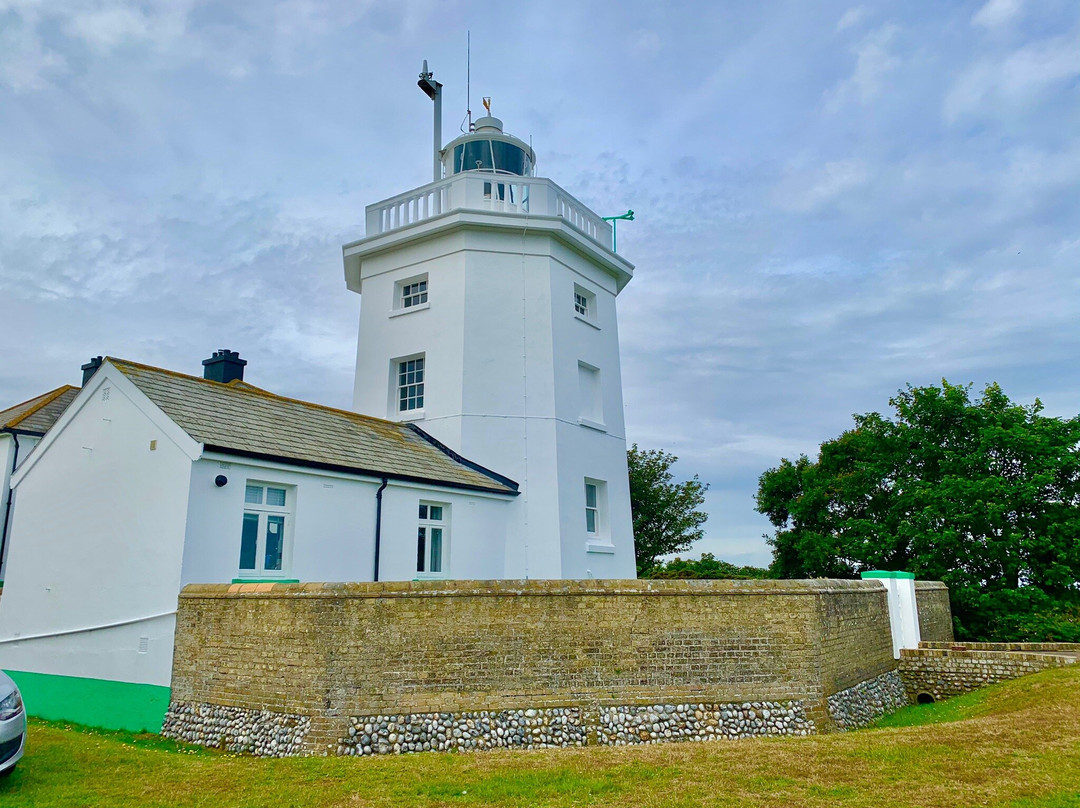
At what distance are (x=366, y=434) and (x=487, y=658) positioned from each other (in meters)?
7.30

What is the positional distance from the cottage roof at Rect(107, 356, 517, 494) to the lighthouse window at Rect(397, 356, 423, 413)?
151cm

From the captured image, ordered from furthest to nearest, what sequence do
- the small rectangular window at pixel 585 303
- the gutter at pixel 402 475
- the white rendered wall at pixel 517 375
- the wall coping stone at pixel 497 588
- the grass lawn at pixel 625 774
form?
the small rectangular window at pixel 585 303
the white rendered wall at pixel 517 375
the gutter at pixel 402 475
the wall coping stone at pixel 497 588
the grass lawn at pixel 625 774

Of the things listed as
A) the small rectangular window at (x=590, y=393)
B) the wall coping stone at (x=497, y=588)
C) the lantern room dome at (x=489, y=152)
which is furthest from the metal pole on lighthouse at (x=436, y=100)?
the wall coping stone at (x=497, y=588)

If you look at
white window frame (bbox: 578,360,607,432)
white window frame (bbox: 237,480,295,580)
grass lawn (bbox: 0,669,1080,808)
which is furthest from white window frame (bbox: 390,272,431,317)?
grass lawn (bbox: 0,669,1080,808)

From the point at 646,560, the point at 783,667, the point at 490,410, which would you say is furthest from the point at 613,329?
the point at 783,667

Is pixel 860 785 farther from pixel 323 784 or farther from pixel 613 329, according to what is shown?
pixel 613 329

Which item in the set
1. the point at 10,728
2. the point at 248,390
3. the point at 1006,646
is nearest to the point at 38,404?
the point at 248,390

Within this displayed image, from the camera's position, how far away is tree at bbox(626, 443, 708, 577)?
27.3 meters

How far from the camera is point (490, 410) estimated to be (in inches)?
712

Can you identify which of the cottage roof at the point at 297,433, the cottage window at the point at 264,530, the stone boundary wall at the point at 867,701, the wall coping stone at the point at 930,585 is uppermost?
the cottage roof at the point at 297,433

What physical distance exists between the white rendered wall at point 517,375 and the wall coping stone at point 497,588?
608cm

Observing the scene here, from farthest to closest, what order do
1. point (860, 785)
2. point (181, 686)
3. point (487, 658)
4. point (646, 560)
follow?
1. point (646, 560)
2. point (181, 686)
3. point (487, 658)
4. point (860, 785)

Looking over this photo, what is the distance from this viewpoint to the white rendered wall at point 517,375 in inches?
691

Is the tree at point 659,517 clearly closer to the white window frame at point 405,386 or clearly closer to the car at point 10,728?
the white window frame at point 405,386
